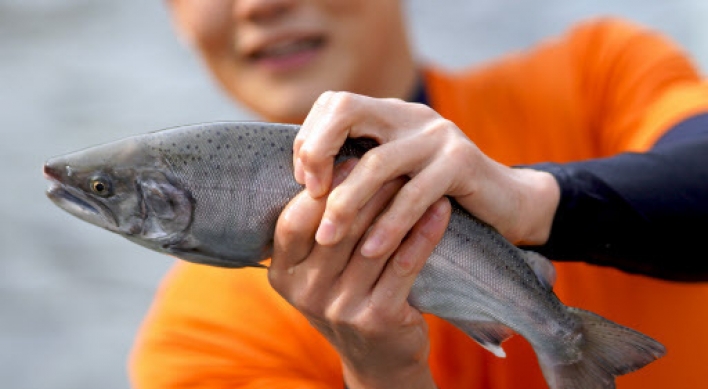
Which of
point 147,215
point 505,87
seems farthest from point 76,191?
point 505,87

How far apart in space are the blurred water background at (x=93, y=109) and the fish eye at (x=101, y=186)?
2.31m

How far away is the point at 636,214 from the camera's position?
1344 mm

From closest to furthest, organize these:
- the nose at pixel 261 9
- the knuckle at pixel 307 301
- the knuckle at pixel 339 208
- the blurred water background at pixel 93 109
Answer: the knuckle at pixel 339 208 → the knuckle at pixel 307 301 → the nose at pixel 261 9 → the blurred water background at pixel 93 109

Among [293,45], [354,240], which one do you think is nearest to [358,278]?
[354,240]

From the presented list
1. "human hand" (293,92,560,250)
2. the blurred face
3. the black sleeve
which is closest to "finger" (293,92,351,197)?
"human hand" (293,92,560,250)

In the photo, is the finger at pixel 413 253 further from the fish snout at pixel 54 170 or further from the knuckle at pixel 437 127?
the fish snout at pixel 54 170

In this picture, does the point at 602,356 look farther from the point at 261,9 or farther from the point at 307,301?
the point at 261,9

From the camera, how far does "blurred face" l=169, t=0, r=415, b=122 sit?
1.80 metres

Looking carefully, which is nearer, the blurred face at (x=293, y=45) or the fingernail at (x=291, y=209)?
the fingernail at (x=291, y=209)

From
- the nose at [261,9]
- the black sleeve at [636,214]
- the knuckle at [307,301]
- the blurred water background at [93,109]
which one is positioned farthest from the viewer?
the blurred water background at [93,109]

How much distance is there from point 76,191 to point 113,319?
2.53 metres

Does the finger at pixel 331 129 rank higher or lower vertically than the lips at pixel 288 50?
higher

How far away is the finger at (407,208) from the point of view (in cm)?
110

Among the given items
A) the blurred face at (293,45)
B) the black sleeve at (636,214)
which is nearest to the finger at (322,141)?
the black sleeve at (636,214)
